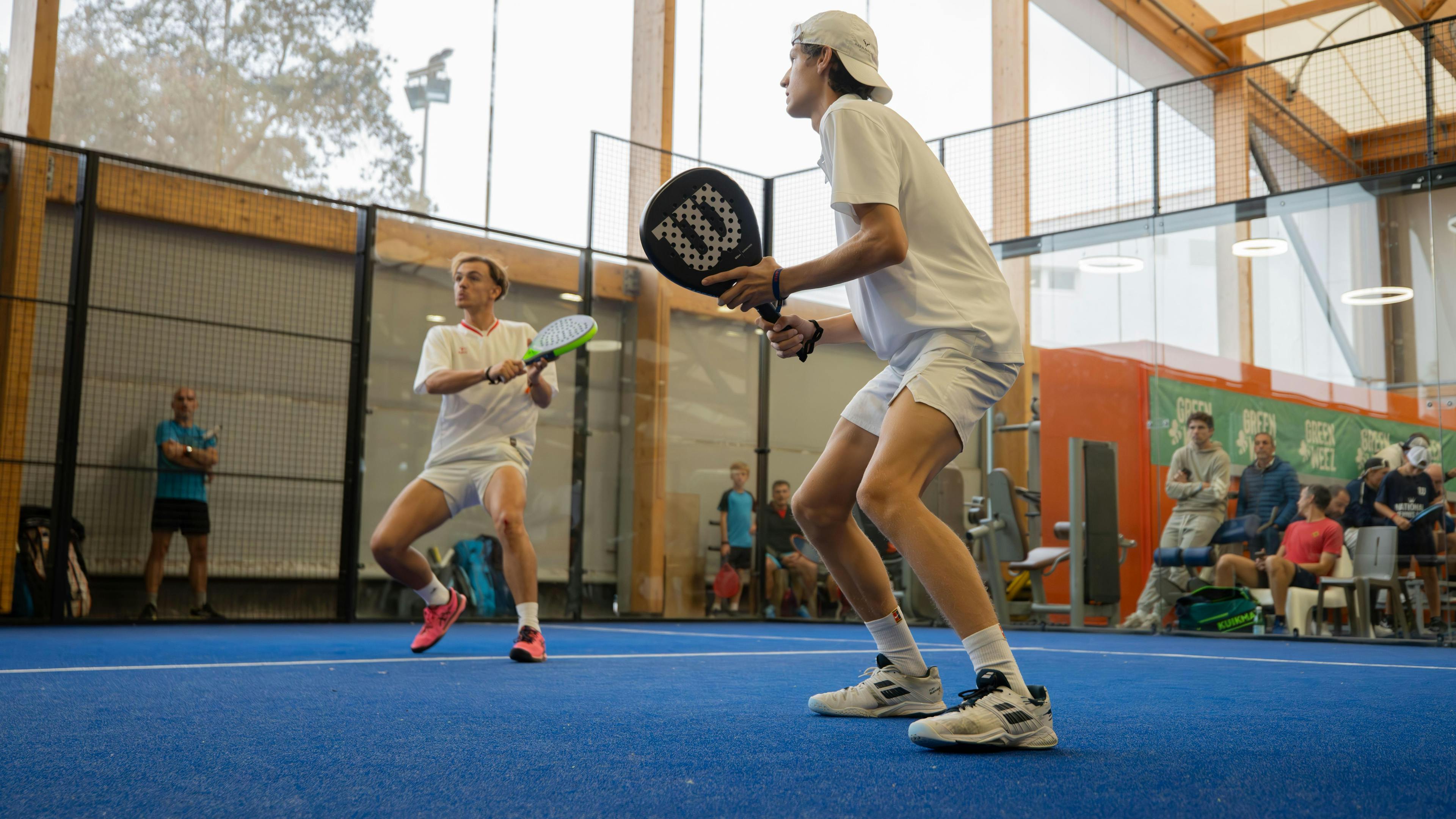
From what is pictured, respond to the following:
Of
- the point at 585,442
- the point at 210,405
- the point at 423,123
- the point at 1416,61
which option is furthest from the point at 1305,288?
the point at 210,405

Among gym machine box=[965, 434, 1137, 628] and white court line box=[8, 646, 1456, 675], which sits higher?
gym machine box=[965, 434, 1137, 628]

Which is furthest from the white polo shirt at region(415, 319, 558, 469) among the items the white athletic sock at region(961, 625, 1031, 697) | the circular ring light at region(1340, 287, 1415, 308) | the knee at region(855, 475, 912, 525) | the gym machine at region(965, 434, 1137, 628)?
the circular ring light at region(1340, 287, 1415, 308)

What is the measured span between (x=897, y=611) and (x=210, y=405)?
20.3ft

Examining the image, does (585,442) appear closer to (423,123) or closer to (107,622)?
(423,123)

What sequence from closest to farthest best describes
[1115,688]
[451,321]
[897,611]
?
[897,611], [1115,688], [451,321]

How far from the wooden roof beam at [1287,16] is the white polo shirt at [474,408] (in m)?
9.79

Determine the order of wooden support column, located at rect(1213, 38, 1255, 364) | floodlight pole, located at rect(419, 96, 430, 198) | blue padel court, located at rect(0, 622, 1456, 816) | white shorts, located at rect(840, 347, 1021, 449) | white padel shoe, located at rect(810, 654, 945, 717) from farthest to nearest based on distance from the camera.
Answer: floodlight pole, located at rect(419, 96, 430, 198) → wooden support column, located at rect(1213, 38, 1255, 364) → white padel shoe, located at rect(810, 654, 945, 717) → white shorts, located at rect(840, 347, 1021, 449) → blue padel court, located at rect(0, 622, 1456, 816)

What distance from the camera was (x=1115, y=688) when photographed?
11.6 feet

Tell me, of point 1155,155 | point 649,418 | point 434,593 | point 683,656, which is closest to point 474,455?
point 434,593

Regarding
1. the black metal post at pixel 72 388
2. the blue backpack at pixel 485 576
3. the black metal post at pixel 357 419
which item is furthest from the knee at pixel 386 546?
the blue backpack at pixel 485 576

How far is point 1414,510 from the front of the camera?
23.7 ft

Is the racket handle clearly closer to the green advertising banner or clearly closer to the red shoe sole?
the red shoe sole

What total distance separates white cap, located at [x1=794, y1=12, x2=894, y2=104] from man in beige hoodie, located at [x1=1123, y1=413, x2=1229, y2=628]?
6.39 metres

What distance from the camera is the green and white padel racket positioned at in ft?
14.5
